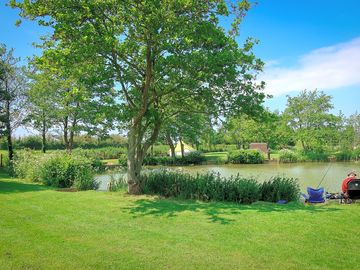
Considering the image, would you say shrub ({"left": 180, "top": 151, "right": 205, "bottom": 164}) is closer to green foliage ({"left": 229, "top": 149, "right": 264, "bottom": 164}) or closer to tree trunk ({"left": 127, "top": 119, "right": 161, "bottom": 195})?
green foliage ({"left": 229, "top": 149, "right": 264, "bottom": 164})

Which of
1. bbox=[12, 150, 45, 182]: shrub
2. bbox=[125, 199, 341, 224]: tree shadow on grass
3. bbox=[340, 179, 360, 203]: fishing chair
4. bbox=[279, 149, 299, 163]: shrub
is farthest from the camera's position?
bbox=[279, 149, 299, 163]: shrub

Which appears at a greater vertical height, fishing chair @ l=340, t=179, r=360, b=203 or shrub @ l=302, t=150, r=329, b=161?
shrub @ l=302, t=150, r=329, b=161

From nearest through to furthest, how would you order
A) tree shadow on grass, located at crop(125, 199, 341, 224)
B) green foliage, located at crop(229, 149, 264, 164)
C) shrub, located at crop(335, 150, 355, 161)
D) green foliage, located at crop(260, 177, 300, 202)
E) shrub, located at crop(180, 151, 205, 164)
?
1. tree shadow on grass, located at crop(125, 199, 341, 224)
2. green foliage, located at crop(260, 177, 300, 202)
3. green foliage, located at crop(229, 149, 264, 164)
4. shrub, located at crop(335, 150, 355, 161)
5. shrub, located at crop(180, 151, 205, 164)

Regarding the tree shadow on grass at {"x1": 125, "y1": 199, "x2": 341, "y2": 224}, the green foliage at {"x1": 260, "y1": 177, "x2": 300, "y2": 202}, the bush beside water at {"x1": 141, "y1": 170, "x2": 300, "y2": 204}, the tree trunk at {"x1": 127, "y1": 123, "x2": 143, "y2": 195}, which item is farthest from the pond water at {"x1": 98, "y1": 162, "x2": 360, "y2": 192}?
the tree shadow on grass at {"x1": 125, "y1": 199, "x2": 341, "y2": 224}

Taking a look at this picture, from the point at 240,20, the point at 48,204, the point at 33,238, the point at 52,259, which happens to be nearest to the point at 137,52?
the point at 240,20

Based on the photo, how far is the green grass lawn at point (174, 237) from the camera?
508 cm

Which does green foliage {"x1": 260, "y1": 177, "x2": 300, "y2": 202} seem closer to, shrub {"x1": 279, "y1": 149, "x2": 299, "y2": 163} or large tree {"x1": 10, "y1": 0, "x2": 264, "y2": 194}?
large tree {"x1": 10, "y1": 0, "x2": 264, "y2": 194}

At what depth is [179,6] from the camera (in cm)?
953

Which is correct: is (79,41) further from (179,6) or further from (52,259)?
(52,259)

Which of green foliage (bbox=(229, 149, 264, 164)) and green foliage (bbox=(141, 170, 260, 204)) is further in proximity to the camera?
green foliage (bbox=(229, 149, 264, 164))

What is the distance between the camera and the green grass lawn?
5.08 meters

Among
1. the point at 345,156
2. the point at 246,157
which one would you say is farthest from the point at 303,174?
the point at 345,156

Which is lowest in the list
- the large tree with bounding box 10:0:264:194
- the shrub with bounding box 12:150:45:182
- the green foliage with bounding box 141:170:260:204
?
the green foliage with bounding box 141:170:260:204

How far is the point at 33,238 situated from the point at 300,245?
4.89 metres
